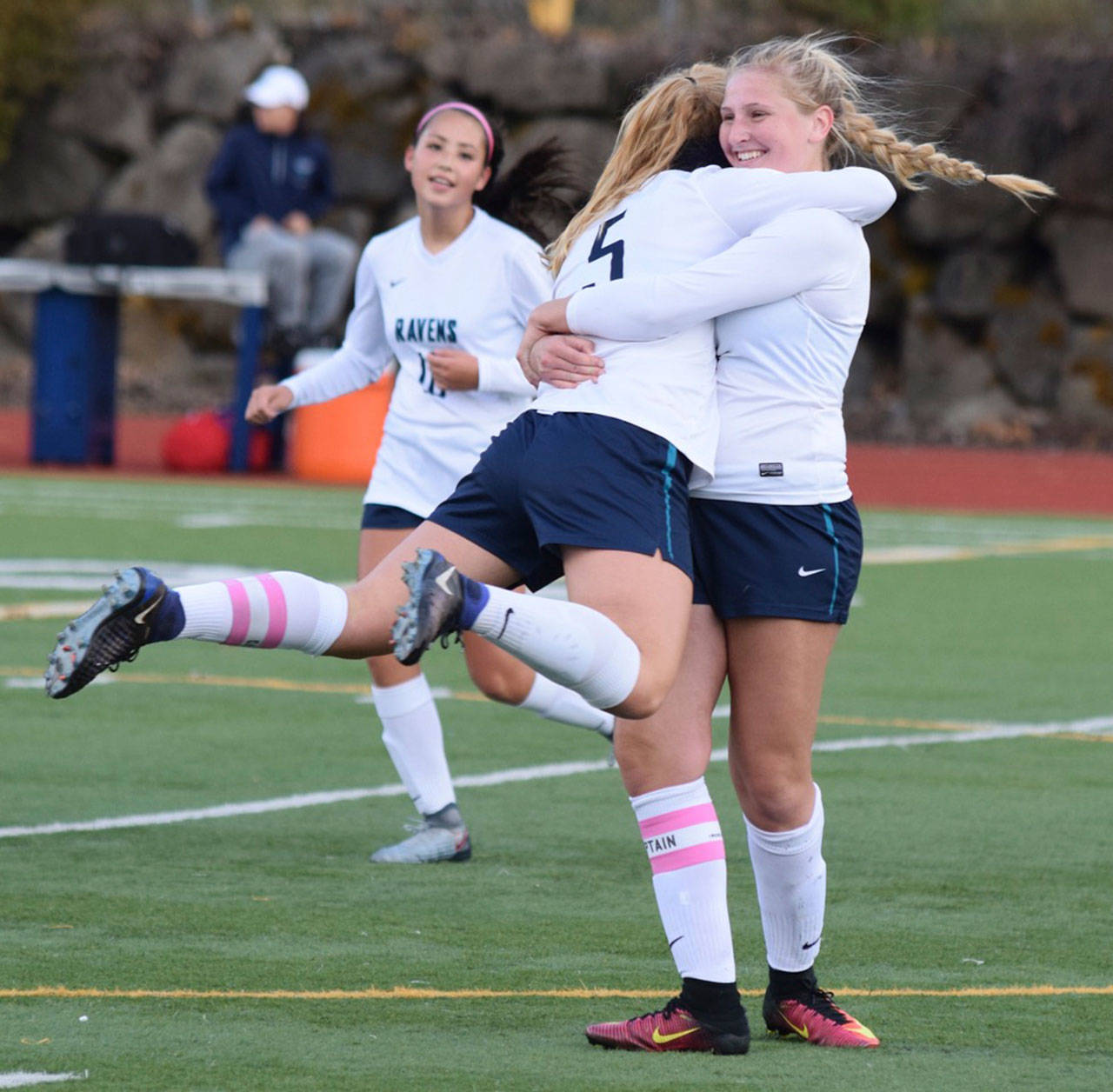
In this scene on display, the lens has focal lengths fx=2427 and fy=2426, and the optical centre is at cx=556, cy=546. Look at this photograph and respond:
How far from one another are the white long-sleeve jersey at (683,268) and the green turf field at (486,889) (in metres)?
1.23

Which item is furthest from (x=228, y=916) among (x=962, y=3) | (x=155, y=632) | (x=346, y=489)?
(x=962, y=3)

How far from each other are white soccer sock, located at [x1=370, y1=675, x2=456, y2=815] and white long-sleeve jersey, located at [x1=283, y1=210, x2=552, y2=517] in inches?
21.0

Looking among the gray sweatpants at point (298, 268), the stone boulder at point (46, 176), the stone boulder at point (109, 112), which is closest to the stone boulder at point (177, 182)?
the stone boulder at point (109, 112)

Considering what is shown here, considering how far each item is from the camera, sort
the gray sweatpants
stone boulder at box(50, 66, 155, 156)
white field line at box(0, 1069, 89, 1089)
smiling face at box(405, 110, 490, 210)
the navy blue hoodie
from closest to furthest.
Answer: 1. white field line at box(0, 1069, 89, 1089)
2. smiling face at box(405, 110, 490, 210)
3. the navy blue hoodie
4. the gray sweatpants
5. stone boulder at box(50, 66, 155, 156)

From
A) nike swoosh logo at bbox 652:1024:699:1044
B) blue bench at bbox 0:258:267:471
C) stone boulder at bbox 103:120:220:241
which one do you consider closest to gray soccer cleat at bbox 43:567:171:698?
nike swoosh logo at bbox 652:1024:699:1044

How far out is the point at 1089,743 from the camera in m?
8.88

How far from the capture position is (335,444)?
2242cm

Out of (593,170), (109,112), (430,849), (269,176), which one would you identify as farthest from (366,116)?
(430,849)

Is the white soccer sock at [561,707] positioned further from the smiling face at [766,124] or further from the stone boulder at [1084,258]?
the stone boulder at [1084,258]

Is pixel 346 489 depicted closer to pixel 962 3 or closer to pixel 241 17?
pixel 241 17

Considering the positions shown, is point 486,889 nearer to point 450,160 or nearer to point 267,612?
point 267,612

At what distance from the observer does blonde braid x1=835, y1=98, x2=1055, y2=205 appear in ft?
15.9

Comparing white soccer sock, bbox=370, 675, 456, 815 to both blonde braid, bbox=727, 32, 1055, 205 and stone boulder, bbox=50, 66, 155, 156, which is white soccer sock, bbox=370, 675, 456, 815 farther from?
stone boulder, bbox=50, 66, 155, 156

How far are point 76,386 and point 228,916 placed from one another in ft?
56.1
